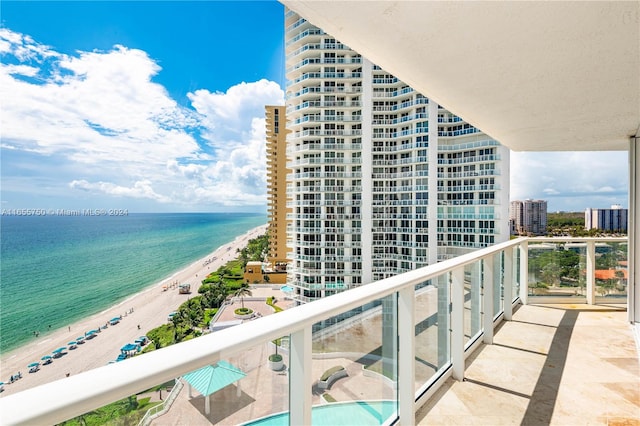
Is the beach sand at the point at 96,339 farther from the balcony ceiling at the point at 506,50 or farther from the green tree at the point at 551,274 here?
the balcony ceiling at the point at 506,50

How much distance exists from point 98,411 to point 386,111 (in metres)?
27.3

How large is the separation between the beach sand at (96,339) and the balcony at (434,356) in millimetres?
25389

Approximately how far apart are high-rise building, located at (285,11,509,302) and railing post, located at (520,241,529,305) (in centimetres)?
2054

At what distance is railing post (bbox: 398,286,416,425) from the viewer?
5.26 feet

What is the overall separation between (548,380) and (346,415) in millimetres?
1727

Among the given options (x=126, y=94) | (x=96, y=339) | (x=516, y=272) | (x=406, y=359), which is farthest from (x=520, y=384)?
(x=126, y=94)

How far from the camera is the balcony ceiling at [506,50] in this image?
44.6 inches

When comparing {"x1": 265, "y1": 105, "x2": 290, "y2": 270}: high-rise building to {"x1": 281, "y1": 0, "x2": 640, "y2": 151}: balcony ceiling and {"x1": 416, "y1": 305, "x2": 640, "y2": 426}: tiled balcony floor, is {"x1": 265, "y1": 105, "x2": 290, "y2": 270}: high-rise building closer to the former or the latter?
{"x1": 416, "y1": 305, "x2": 640, "y2": 426}: tiled balcony floor

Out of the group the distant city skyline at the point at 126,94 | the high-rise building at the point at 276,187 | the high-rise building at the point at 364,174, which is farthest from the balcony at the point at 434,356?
the distant city skyline at the point at 126,94

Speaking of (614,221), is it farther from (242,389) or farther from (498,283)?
(242,389)

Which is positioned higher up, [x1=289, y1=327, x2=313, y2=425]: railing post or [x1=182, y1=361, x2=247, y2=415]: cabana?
[x1=182, y1=361, x2=247, y2=415]: cabana

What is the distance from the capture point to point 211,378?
77 centimetres

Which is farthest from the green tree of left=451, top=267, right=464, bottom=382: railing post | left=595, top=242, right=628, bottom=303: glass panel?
left=451, top=267, right=464, bottom=382: railing post

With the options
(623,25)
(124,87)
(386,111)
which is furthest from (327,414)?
(124,87)
